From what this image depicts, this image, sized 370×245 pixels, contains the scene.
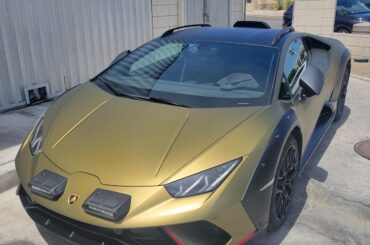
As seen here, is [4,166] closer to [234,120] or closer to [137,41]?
[234,120]

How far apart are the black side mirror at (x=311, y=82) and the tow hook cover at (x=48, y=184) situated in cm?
199

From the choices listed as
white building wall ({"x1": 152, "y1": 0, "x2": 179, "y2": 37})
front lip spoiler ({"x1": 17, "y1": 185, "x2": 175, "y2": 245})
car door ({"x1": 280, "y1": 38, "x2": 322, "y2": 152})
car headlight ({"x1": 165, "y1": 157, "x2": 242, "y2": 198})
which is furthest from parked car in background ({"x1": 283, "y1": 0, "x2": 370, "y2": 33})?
front lip spoiler ({"x1": 17, "y1": 185, "x2": 175, "y2": 245})

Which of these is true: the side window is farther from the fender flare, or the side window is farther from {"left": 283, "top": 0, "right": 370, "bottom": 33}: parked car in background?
{"left": 283, "top": 0, "right": 370, "bottom": 33}: parked car in background

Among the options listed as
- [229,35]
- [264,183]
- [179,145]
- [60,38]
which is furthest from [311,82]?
[60,38]

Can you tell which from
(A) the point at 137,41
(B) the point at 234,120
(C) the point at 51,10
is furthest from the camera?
(A) the point at 137,41

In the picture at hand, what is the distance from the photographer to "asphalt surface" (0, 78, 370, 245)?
9.26 ft

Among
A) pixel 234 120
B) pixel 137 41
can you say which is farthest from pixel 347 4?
pixel 234 120

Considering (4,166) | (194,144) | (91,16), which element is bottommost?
(4,166)

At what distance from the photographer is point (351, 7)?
39.8 feet

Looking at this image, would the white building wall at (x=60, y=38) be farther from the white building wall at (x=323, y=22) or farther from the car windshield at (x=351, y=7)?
the car windshield at (x=351, y=7)

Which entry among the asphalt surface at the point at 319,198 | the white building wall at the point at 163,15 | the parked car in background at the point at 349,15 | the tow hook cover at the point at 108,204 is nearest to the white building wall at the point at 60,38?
the white building wall at the point at 163,15

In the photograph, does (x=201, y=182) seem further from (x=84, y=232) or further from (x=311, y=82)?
(x=311, y=82)

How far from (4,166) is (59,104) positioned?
3.19 ft

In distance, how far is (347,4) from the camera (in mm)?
12180
